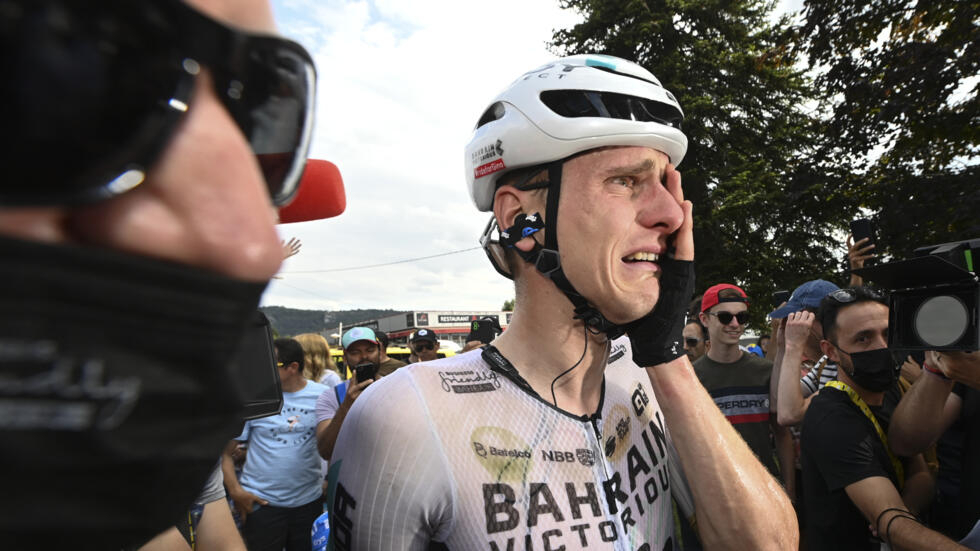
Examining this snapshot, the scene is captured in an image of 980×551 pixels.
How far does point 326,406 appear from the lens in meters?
5.33

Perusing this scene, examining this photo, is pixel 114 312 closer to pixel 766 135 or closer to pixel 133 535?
pixel 133 535

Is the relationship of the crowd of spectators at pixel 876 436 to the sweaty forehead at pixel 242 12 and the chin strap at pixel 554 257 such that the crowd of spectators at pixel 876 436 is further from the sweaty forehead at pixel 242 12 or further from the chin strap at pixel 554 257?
the sweaty forehead at pixel 242 12

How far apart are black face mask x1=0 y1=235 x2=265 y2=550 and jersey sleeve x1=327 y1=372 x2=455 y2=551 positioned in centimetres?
96

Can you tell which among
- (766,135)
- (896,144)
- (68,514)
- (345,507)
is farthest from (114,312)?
(766,135)

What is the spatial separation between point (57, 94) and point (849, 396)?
13.1 ft

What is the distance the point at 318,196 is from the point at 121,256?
35.3 inches

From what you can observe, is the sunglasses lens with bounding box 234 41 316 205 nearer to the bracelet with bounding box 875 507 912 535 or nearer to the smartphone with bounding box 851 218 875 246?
the bracelet with bounding box 875 507 912 535

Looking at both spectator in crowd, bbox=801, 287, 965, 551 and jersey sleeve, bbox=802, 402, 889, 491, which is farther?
jersey sleeve, bbox=802, 402, 889, 491

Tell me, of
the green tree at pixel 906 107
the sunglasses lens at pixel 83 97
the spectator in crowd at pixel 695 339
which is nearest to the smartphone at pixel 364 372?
the spectator in crowd at pixel 695 339

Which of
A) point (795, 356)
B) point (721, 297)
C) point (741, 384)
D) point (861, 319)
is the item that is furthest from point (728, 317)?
point (861, 319)

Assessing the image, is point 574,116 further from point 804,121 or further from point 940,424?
point 804,121

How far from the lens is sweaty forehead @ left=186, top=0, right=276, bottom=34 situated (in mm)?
687

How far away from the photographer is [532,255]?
202cm

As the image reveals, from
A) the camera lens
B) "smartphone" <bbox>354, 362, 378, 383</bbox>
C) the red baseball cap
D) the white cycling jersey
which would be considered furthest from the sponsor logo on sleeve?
the red baseball cap
